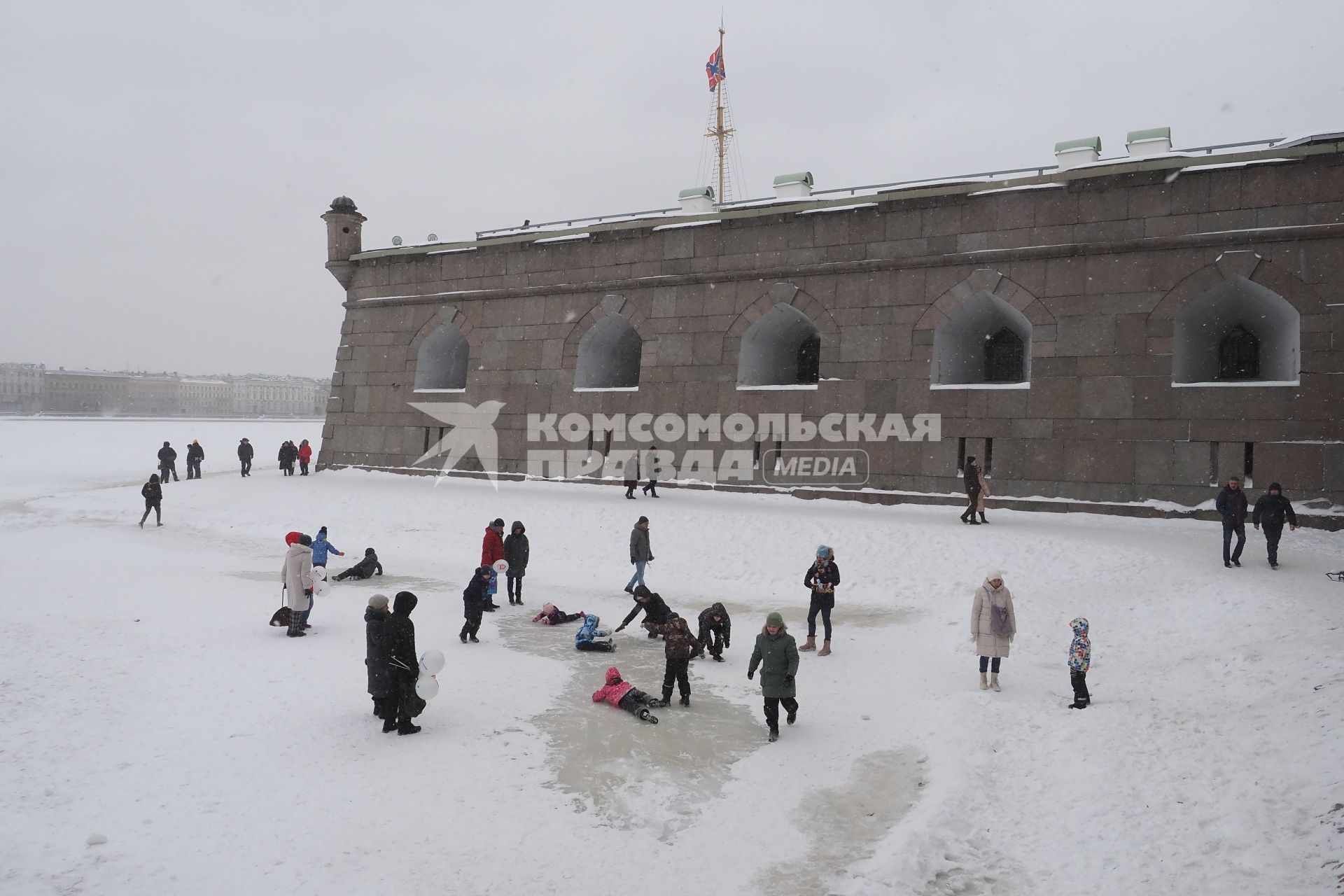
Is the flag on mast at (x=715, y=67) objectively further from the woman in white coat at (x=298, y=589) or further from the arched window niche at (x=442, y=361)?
the woman in white coat at (x=298, y=589)

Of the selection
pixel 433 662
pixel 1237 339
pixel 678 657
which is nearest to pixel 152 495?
pixel 433 662

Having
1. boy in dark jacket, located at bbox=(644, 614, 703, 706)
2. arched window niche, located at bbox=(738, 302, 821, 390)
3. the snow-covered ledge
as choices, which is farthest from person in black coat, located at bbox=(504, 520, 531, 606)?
the snow-covered ledge

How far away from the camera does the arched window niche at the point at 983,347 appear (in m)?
17.0

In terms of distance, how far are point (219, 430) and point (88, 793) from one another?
59.7 m

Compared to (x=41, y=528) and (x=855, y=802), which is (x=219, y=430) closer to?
(x=41, y=528)

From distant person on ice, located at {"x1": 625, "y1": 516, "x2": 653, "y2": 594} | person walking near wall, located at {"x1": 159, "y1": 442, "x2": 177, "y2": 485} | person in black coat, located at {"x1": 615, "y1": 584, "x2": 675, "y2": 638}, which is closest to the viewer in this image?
person in black coat, located at {"x1": 615, "y1": 584, "x2": 675, "y2": 638}

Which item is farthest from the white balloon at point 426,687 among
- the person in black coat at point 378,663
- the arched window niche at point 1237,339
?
the arched window niche at point 1237,339

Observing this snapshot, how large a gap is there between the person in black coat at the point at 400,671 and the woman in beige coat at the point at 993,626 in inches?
210

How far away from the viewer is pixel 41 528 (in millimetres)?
17156

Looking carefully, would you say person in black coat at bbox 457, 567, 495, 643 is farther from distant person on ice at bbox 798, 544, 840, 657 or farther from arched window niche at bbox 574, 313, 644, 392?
arched window niche at bbox 574, 313, 644, 392

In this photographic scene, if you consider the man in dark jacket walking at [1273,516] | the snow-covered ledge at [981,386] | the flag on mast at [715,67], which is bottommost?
the man in dark jacket walking at [1273,516]

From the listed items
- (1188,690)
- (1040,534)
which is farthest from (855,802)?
(1040,534)

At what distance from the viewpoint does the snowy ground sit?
4727 mm

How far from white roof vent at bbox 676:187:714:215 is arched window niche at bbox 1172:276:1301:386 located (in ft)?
34.9
